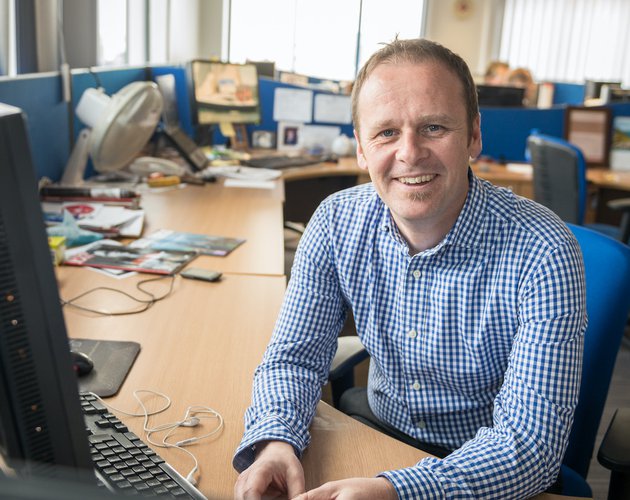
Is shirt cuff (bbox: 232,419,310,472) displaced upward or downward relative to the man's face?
downward

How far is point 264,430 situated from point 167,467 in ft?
0.51

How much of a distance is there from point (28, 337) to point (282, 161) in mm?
2965

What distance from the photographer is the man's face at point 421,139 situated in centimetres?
117

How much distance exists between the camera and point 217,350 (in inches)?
53.4

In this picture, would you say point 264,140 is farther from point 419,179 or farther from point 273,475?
point 273,475

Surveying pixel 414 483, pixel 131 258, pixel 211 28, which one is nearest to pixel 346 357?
pixel 414 483

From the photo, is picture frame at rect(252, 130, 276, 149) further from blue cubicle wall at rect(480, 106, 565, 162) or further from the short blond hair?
the short blond hair

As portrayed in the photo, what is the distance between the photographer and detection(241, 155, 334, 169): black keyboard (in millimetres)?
3418

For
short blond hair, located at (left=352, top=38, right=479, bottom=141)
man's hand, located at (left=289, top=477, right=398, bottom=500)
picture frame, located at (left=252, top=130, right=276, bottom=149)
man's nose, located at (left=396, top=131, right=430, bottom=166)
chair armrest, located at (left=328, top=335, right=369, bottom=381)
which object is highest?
short blond hair, located at (left=352, top=38, right=479, bottom=141)

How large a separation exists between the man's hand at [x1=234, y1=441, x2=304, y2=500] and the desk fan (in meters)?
1.68

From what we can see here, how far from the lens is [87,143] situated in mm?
2744

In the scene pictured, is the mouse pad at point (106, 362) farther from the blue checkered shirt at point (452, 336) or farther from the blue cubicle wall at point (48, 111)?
the blue cubicle wall at point (48, 111)

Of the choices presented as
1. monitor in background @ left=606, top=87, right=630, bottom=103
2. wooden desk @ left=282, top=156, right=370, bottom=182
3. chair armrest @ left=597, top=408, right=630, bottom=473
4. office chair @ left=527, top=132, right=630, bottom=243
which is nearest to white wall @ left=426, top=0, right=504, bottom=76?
monitor in background @ left=606, top=87, right=630, bottom=103

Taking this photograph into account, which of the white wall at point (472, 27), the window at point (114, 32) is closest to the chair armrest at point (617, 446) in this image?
the window at point (114, 32)
